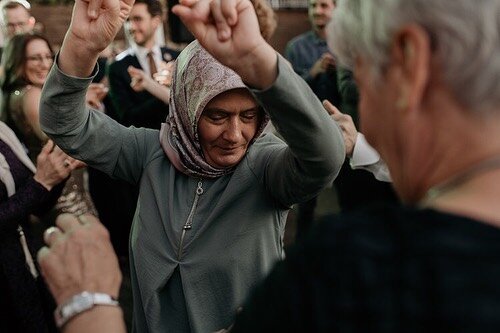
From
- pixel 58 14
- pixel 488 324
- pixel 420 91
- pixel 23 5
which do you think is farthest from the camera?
pixel 58 14

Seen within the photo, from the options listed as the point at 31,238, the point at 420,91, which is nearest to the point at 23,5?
the point at 31,238

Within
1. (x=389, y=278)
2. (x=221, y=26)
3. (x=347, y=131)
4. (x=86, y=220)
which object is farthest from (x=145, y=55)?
(x=389, y=278)

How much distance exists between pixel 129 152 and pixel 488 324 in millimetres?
1185

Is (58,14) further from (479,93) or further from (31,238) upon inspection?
(479,93)

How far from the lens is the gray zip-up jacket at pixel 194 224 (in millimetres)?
1428

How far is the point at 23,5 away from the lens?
4.46 metres

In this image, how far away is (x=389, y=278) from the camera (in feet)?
1.98

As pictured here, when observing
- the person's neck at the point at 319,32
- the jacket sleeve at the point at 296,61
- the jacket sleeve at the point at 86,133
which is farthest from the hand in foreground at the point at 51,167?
Answer: the person's neck at the point at 319,32

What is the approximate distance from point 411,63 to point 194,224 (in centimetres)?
88

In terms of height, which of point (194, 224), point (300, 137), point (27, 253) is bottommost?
point (27, 253)

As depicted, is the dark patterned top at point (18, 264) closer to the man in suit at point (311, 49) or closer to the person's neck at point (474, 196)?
the person's neck at point (474, 196)

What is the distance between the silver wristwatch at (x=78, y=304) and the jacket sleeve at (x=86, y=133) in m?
0.65

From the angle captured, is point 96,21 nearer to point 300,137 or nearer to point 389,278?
point 300,137

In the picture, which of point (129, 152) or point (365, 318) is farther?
point (129, 152)
